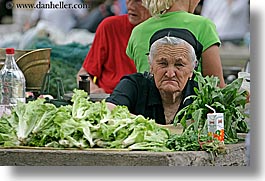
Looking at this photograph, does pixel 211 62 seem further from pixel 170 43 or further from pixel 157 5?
pixel 157 5

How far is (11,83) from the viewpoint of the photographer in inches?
137

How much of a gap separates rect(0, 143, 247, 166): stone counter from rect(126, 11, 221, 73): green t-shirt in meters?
A: 0.40

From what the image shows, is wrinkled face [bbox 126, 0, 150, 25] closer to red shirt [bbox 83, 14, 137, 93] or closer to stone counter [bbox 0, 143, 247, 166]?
red shirt [bbox 83, 14, 137, 93]

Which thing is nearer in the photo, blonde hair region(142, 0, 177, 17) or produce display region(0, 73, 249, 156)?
produce display region(0, 73, 249, 156)

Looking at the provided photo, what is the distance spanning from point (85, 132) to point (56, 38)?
48cm

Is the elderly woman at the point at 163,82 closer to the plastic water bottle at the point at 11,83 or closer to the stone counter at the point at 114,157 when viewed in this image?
the stone counter at the point at 114,157

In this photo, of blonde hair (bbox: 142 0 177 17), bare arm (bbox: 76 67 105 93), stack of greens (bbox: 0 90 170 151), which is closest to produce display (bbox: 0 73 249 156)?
stack of greens (bbox: 0 90 170 151)

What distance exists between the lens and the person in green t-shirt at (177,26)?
11.1 feet

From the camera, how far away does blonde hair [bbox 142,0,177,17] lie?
3.42 metres

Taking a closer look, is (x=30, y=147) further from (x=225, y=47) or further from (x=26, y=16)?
(x=225, y=47)

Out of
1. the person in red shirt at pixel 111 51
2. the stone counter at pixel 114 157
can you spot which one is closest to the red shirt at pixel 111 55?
the person in red shirt at pixel 111 51

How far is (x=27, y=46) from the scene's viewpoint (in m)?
3.46

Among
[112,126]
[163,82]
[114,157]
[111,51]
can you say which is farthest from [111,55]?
[114,157]

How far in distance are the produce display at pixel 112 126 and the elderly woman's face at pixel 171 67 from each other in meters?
0.09
